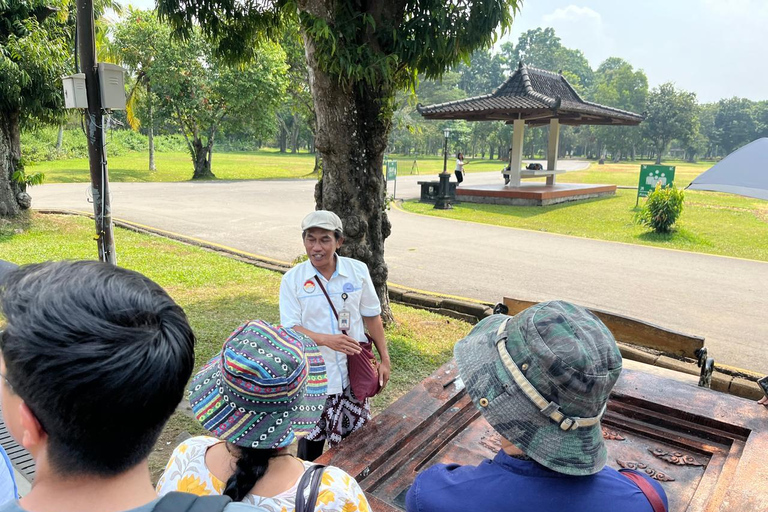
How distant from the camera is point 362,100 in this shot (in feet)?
16.3

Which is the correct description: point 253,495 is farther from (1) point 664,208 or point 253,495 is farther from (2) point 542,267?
(1) point 664,208

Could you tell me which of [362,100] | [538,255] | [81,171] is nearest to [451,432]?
[362,100]

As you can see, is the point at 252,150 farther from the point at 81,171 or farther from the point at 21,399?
the point at 21,399

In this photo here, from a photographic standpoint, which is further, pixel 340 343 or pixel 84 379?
pixel 340 343

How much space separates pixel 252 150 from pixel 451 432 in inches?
2348

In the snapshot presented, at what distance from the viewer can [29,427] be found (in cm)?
89

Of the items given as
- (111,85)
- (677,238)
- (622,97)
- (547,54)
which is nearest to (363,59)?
(111,85)

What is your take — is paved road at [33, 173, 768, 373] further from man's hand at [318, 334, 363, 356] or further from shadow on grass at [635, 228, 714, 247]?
man's hand at [318, 334, 363, 356]

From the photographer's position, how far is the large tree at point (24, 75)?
8.88 metres

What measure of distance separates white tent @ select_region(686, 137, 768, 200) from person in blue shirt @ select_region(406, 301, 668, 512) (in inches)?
166

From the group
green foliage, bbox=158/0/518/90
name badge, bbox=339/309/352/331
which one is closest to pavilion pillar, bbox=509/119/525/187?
green foliage, bbox=158/0/518/90

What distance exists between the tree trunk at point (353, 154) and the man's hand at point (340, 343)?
2.54 meters

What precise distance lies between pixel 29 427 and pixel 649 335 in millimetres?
4027

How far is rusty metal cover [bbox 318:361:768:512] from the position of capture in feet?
7.36
